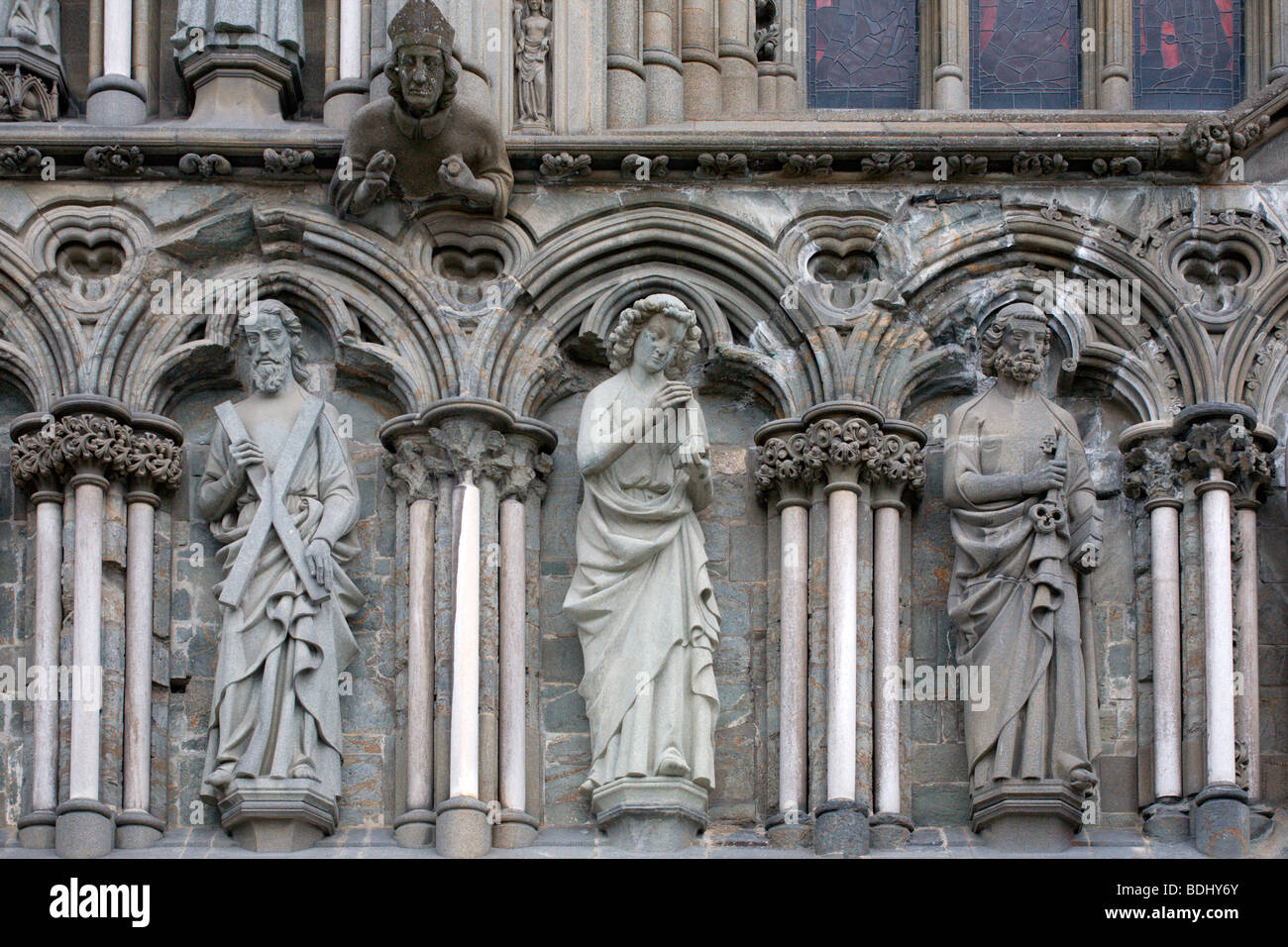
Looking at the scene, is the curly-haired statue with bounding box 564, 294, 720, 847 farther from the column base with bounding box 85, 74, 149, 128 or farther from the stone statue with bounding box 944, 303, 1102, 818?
the column base with bounding box 85, 74, 149, 128

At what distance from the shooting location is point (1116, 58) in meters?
24.6

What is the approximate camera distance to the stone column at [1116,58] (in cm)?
2453

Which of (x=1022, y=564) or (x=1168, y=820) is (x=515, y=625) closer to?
(x=1022, y=564)

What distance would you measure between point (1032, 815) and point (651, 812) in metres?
2.09

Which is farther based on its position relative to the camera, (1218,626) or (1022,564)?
(1022,564)

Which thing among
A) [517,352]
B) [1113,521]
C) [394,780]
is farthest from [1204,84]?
[394,780]

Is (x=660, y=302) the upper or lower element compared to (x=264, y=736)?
upper

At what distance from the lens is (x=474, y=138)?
2322cm

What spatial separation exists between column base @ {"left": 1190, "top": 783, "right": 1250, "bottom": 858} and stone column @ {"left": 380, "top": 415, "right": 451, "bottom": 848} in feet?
13.8

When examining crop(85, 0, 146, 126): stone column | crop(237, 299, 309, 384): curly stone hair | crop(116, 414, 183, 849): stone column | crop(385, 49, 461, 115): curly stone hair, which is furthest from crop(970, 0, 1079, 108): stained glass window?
crop(116, 414, 183, 849): stone column

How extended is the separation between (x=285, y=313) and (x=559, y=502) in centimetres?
192

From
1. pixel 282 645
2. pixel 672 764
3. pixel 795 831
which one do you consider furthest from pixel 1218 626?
pixel 282 645

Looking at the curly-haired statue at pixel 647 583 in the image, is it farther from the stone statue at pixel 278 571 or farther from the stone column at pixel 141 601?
the stone column at pixel 141 601

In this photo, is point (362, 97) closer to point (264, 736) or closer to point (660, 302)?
point (660, 302)
